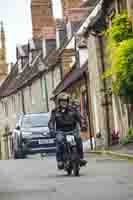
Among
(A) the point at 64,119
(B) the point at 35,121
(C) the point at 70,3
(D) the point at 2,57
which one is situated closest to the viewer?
(A) the point at 64,119

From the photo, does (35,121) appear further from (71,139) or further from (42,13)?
(42,13)

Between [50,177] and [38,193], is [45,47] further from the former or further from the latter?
[38,193]

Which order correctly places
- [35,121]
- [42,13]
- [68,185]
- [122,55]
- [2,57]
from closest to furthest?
[68,185] < [122,55] < [35,121] < [42,13] < [2,57]

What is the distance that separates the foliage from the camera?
26.8 meters

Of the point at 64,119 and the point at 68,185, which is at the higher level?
the point at 64,119

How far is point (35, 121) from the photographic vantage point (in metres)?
28.7

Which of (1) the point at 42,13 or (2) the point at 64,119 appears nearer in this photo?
(2) the point at 64,119

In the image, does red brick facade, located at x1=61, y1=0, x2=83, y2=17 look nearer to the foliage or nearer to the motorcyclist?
the foliage

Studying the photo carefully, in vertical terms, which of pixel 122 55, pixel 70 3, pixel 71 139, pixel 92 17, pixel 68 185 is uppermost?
pixel 70 3

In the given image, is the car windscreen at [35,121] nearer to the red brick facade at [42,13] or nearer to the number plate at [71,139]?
the number plate at [71,139]

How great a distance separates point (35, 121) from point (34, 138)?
1125mm

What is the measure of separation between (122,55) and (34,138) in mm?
4450

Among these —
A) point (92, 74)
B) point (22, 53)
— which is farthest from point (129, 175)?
point (22, 53)

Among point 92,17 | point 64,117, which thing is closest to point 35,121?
point 92,17
